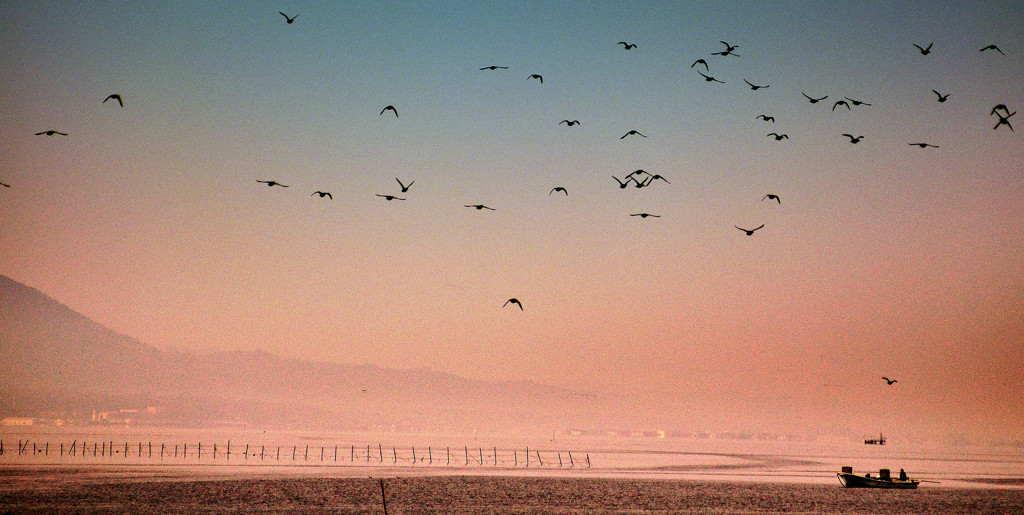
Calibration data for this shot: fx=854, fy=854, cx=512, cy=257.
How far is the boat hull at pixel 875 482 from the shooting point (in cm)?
8800

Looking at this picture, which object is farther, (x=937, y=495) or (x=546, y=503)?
(x=937, y=495)

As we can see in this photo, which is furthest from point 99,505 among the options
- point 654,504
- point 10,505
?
point 654,504

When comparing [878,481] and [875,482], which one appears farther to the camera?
[875,482]

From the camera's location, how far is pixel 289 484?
83688mm

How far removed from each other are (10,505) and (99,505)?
5691 mm

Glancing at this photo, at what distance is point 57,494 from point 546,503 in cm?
3939

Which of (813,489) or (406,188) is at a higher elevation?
(406,188)

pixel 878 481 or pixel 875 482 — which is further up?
pixel 878 481

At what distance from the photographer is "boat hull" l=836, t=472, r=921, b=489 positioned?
8800 centimetres

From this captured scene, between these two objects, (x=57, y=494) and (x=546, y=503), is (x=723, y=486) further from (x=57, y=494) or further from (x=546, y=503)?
(x=57, y=494)

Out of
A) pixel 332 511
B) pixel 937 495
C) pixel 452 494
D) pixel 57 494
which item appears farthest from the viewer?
pixel 937 495

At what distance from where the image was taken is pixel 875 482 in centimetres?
8831

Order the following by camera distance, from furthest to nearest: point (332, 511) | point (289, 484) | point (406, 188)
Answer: point (289, 484)
point (332, 511)
point (406, 188)

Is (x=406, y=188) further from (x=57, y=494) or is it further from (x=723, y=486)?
(x=723, y=486)
